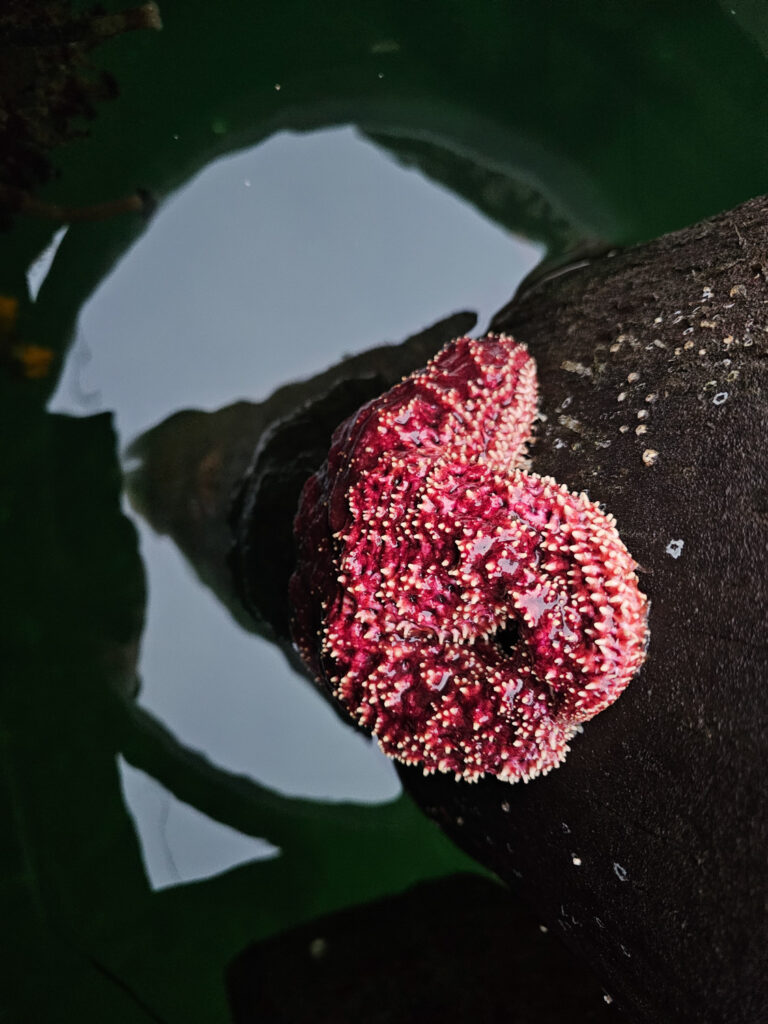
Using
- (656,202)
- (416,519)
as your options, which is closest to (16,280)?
(416,519)

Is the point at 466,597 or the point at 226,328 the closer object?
the point at 466,597

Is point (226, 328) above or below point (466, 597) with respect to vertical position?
above

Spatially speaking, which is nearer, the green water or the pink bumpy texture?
the pink bumpy texture

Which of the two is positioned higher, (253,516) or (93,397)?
(93,397)

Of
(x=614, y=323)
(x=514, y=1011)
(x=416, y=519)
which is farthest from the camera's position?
(x=514, y=1011)

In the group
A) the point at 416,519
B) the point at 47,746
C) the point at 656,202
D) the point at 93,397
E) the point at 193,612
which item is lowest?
the point at 47,746

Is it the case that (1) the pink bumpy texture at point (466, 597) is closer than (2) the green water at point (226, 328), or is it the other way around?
(1) the pink bumpy texture at point (466, 597)

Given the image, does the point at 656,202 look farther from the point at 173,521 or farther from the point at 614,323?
the point at 173,521

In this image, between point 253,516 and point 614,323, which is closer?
point 614,323
